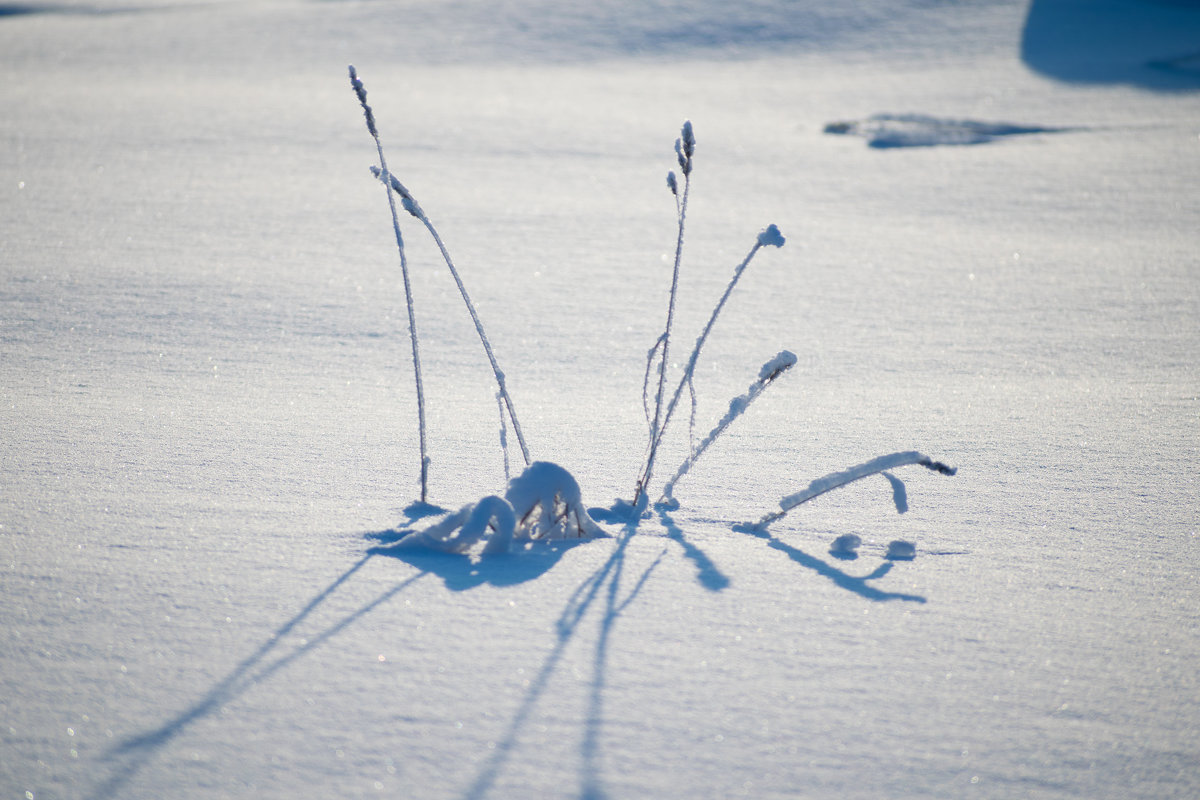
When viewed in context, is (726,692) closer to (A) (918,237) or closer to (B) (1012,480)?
(B) (1012,480)

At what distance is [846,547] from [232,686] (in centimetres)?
112

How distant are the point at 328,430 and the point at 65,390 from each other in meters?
0.76

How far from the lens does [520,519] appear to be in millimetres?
1855

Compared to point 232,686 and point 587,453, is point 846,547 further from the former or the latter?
point 232,686

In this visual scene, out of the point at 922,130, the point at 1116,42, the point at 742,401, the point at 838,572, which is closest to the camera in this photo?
the point at 838,572

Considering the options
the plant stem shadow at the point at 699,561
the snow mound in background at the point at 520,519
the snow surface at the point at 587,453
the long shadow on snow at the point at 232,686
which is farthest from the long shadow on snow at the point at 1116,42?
the long shadow on snow at the point at 232,686

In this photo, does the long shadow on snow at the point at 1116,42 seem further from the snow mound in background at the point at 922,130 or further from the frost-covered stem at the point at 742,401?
the frost-covered stem at the point at 742,401

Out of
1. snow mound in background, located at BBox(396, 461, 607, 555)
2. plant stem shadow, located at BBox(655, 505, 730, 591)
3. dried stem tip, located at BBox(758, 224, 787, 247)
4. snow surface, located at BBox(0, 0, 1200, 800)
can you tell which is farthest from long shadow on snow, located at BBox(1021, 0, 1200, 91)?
snow mound in background, located at BBox(396, 461, 607, 555)

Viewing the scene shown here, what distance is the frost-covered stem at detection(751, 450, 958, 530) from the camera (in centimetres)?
189

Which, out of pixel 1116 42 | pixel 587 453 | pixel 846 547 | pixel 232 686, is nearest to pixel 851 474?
pixel 846 547

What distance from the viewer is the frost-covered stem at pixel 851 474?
189cm

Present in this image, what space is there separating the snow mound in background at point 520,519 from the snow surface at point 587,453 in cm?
5

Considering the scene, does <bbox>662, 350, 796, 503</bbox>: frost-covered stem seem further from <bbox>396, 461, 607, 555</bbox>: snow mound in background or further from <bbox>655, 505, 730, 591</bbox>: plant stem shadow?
<bbox>396, 461, 607, 555</bbox>: snow mound in background

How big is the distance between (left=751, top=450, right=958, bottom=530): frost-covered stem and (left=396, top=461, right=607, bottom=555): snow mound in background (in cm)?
37
